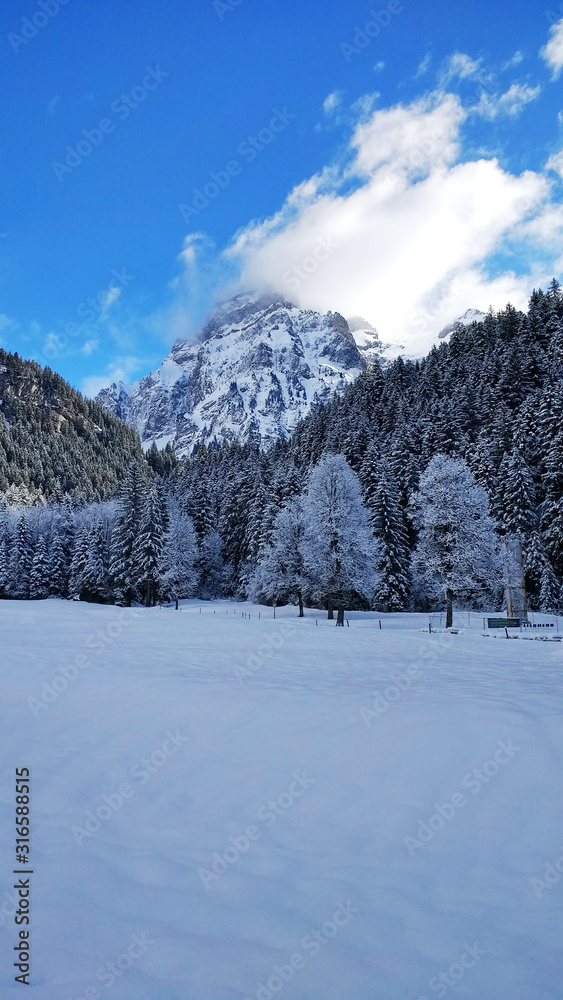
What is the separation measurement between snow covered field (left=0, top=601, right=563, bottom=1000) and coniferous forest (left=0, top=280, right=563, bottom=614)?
25.8m

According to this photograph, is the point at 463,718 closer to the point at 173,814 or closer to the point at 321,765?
the point at 321,765

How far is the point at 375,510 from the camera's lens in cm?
4684

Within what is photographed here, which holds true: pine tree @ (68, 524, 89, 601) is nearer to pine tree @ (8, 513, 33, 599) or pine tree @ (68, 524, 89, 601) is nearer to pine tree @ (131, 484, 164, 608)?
pine tree @ (8, 513, 33, 599)

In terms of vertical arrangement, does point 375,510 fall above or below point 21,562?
above

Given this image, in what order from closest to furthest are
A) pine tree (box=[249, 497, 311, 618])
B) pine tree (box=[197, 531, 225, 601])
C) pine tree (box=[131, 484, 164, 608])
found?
pine tree (box=[249, 497, 311, 618])
pine tree (box=[131, 484, 164, 608])
pine tree (box=[197, 531, 225, 601])

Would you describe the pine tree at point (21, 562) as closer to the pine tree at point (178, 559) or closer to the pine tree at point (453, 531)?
the pine tree at point (178, 559)

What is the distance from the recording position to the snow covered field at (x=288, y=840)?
3.95 metres

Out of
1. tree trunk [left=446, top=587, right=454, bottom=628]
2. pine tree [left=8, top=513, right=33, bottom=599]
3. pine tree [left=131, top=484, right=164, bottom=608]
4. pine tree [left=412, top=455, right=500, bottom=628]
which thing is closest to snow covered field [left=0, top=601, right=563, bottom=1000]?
tree trunk [left=446, top=587, right=454, bottom=628]

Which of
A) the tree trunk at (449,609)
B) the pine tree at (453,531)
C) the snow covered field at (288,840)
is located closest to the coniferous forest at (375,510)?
the pine tree at (453,531)

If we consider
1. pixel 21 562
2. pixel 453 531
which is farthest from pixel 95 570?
pixel 453 531

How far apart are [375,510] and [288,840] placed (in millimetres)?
42210

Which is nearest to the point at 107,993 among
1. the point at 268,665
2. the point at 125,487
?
the point at 268,665

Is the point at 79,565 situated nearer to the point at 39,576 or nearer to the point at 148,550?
the point at 39,576

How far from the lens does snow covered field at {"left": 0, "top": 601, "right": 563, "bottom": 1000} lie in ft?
13.0
